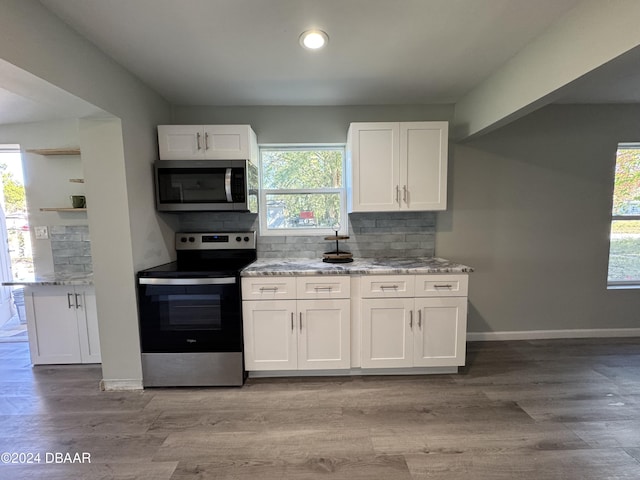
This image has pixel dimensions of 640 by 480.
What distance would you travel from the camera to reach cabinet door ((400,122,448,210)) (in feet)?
7.49

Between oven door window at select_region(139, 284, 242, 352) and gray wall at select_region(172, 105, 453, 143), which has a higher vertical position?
gray wall at select_region(172, 105, 453, 143)

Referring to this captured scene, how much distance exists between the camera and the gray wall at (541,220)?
2.63 metres

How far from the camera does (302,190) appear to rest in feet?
8.95

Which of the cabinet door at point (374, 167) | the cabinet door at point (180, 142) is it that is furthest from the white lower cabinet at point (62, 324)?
the cabinet door at point (374, 167)

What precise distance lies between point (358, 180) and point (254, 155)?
1.02m

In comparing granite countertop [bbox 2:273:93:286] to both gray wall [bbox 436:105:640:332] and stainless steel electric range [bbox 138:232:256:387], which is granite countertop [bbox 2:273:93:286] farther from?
gray wall [bbox 436:105:640:332]

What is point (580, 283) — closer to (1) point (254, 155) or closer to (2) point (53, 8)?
(1) point (254, 155)

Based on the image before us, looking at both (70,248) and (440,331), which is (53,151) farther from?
(440,331)

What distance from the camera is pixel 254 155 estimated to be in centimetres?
249

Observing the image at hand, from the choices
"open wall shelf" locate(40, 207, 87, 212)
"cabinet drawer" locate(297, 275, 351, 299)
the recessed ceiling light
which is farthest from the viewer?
"open wall shelf" locate(40, 207, 87, 212)

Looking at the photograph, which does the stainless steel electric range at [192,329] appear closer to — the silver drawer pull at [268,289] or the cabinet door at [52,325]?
the silver drawer pull at [268,289]

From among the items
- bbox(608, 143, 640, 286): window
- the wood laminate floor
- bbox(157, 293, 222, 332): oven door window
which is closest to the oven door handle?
bbox(157, 293, 222, 332): oven door window

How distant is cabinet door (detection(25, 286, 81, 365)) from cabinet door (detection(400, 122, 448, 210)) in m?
3.17

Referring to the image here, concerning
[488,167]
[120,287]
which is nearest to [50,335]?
[120,287]
